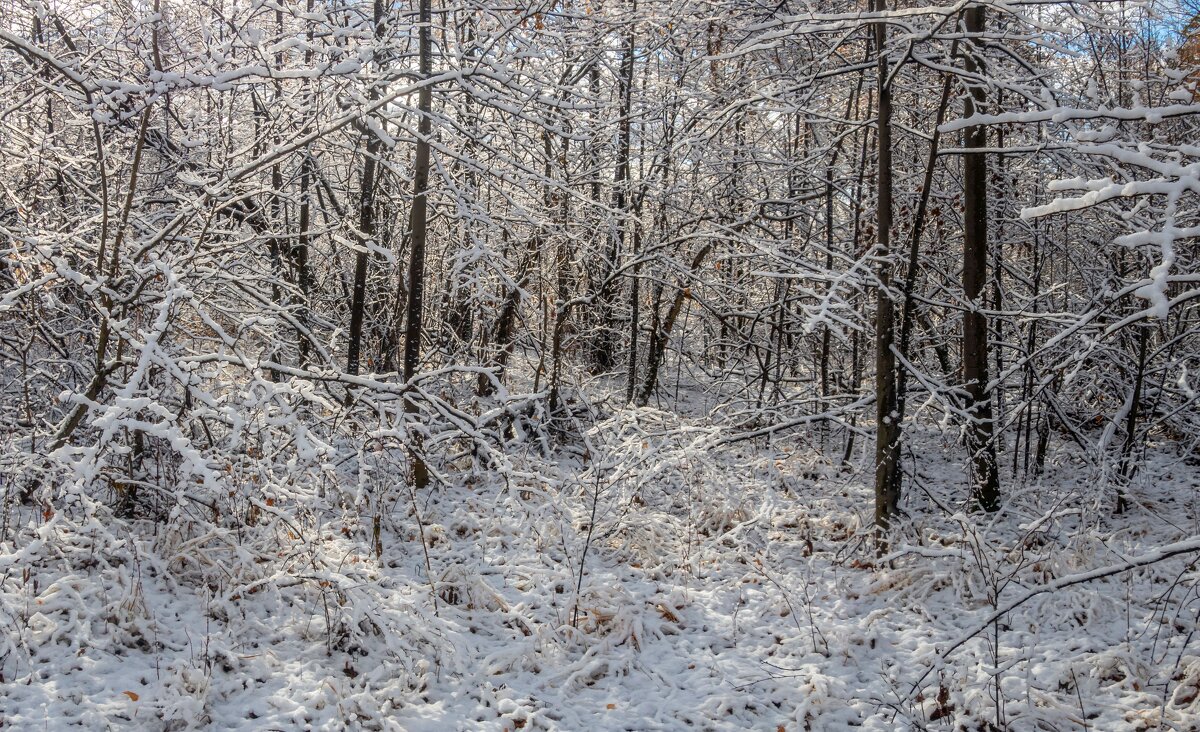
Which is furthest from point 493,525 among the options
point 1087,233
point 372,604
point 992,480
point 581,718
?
point 1087,233

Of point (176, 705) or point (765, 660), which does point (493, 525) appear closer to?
point (765, 660)

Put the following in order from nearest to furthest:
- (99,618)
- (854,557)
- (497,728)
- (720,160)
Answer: (497,728), (99,618), (854,557), (720,160)

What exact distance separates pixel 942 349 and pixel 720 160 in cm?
322

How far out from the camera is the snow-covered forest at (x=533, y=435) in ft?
13.7

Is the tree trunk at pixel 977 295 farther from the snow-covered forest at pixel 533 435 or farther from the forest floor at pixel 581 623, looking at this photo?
the forest floor at pixel 581 623

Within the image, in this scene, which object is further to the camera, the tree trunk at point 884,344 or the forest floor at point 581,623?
the tree trunk at point 884,344

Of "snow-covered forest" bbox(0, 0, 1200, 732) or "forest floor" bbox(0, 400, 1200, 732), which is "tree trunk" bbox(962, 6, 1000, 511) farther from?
"forest floor" bbox(0, 400, 1200, 732)

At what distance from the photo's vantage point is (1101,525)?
6.78m

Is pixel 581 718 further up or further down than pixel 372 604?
further down

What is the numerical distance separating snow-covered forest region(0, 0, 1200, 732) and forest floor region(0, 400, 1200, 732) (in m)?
0.03

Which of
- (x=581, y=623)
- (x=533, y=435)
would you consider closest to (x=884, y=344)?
(x=581, y=623)

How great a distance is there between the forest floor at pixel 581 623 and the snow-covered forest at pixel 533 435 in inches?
1.1

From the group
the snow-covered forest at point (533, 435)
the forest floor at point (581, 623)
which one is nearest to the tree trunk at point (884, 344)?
the snow-covered forest at point (533, 435)

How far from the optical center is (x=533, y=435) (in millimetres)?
8914
